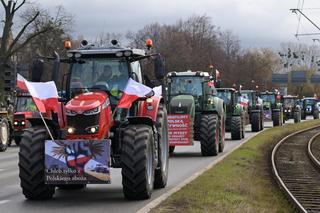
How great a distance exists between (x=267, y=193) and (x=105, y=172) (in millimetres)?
3652

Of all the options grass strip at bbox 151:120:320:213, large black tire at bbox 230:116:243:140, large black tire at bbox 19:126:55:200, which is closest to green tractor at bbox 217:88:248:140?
large black tire at bbox 230:116:243:140

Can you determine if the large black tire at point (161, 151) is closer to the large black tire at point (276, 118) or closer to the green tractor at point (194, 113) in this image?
the green tractor at point (194, 113)

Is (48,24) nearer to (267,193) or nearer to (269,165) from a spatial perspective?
(269,165)

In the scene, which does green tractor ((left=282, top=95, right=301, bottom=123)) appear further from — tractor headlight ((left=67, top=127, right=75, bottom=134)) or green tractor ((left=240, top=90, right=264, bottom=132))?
tractor headlight ((left=67, top=127, right=75, bottom=134))

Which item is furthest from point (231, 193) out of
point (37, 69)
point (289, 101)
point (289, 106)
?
point (289, 101)

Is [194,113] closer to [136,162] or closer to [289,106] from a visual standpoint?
[136,162]

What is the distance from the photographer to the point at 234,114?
29.8 metres

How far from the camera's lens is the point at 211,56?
92312mm

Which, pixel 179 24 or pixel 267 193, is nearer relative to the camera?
pixel 267 193

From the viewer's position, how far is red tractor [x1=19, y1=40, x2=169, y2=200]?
992 centimetres

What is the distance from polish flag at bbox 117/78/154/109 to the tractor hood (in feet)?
0.93

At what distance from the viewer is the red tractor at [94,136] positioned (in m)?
9.92

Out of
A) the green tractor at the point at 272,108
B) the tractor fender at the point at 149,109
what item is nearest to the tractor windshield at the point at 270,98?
the green tractor at the point at 272,108

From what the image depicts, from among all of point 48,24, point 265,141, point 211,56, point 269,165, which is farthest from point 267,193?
point 211,56
